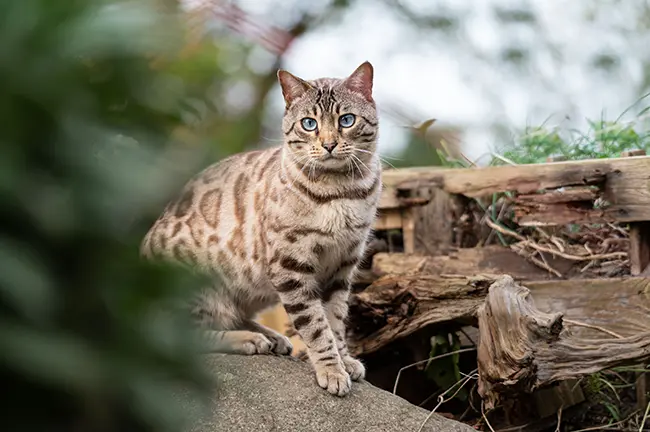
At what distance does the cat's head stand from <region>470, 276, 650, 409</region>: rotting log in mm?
755

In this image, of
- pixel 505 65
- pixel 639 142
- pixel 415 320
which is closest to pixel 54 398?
pixel 415 320

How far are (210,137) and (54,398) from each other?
0.22 meters

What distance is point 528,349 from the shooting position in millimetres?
2588

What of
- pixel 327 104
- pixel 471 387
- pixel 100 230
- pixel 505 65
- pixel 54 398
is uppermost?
pixel 505 65

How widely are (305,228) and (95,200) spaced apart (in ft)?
7.71

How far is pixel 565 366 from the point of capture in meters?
2.71

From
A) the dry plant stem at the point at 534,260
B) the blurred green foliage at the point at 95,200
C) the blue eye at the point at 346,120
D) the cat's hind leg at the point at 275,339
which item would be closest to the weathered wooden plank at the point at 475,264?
the dry plant stem at the point at 534,260

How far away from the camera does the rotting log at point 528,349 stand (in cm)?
260

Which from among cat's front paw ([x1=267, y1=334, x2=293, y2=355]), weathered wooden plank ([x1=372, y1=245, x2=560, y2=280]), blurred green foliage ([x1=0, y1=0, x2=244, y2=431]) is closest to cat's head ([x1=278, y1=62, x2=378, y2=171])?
cat's front paw ([x1=267, y1=334, x2=293, y2=355])

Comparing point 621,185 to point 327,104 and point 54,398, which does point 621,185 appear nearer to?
point 327,104

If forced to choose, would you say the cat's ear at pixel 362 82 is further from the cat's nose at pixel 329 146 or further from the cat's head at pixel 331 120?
the cat's nose at pixel 329 146

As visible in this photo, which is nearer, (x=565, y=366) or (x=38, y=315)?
(x=38, y=315)

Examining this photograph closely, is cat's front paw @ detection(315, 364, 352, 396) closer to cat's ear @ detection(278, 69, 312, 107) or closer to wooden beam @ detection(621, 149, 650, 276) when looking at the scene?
cat's ear @ detection(278, 69, 312, 107)

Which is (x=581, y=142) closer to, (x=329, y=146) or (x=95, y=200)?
(x=329, y=146)
